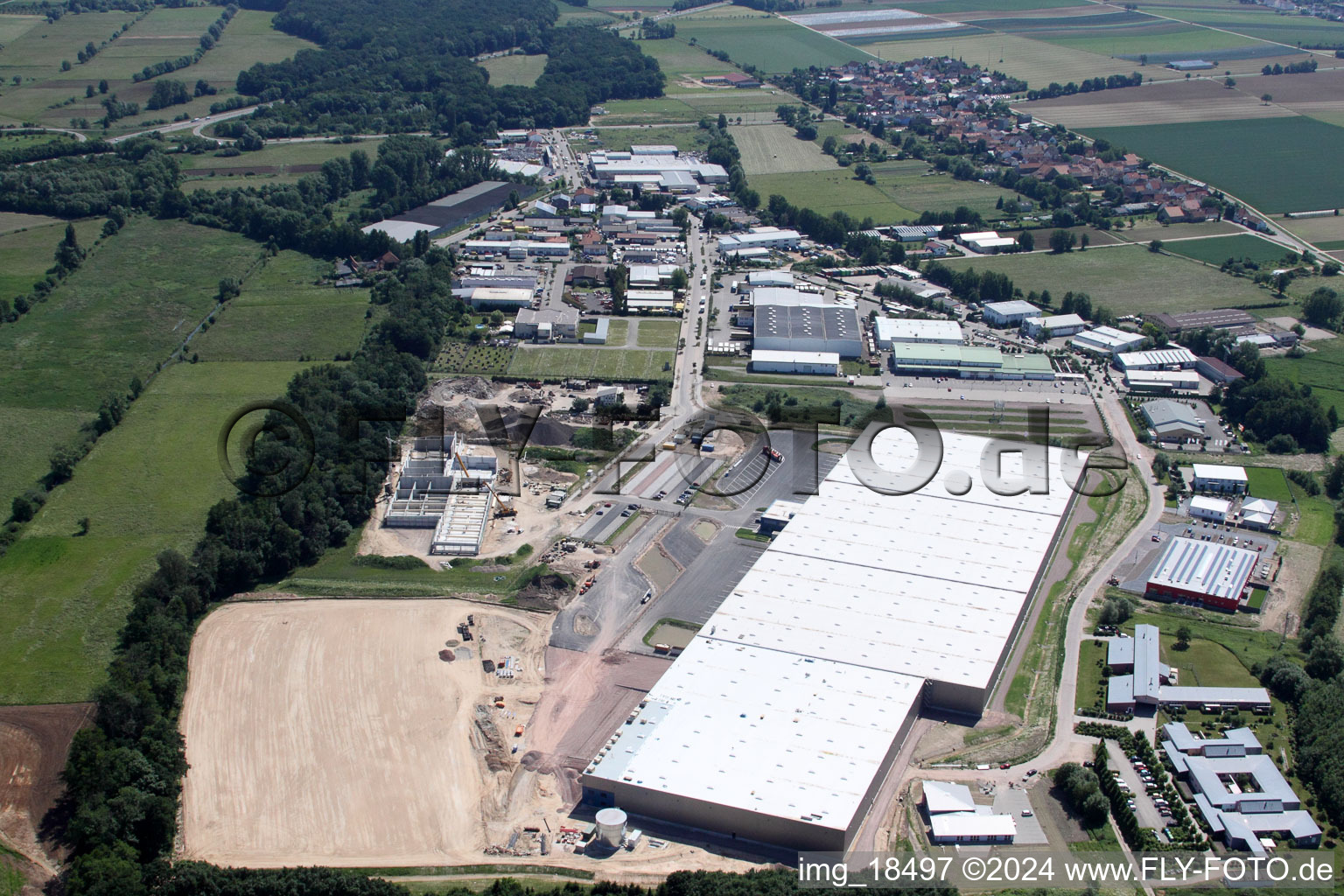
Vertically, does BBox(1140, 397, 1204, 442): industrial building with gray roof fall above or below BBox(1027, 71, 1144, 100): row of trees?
below

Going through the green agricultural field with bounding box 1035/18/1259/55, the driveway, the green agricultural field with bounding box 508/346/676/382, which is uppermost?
the green agricultural field with bounding box 1035/18/1259/55

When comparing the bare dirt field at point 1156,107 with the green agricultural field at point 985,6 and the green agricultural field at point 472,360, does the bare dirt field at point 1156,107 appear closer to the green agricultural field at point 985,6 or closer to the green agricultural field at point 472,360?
the green agricultural field at point 985,6

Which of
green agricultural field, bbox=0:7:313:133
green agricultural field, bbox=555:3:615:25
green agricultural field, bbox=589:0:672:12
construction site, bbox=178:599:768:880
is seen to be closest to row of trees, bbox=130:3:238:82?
green agricultural field, bbox=0:7:313:133

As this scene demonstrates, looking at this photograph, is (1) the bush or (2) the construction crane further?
(2) the construction crane

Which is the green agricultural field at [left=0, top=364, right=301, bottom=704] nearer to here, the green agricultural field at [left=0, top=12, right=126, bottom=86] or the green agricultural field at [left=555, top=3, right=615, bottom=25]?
the green agricultural field at [left=0, top=12, right=126, bottom=86]

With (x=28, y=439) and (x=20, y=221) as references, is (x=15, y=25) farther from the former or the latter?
(x=28, y=439)

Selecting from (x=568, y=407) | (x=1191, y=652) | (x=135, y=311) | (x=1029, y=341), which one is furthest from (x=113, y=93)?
(x=1191, y=652)

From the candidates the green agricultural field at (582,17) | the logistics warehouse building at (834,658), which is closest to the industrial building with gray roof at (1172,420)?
the logistics warehouse building at (834,658)

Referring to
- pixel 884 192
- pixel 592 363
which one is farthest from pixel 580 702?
pixel 884 192
